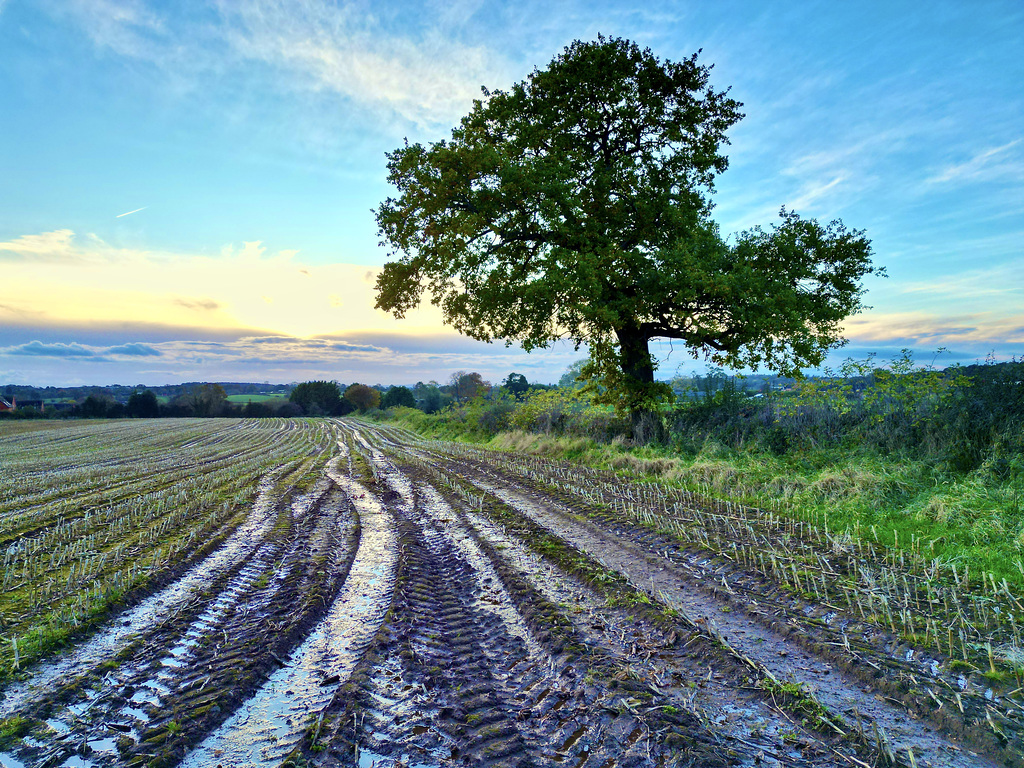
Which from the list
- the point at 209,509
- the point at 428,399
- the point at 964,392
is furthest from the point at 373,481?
the point at 428,399

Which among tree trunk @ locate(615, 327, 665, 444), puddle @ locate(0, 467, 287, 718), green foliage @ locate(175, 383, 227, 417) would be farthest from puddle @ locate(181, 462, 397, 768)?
green foliage @ locate(175, 383, 227, 417)

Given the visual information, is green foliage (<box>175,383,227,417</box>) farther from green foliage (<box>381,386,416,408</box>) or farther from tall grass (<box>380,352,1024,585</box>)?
tall grass (<box>380,352,1024,585</box>)

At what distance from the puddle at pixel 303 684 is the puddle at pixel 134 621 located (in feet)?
4.89

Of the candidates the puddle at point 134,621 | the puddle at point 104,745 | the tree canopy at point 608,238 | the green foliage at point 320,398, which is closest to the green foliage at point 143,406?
the green foliage at point 320,398

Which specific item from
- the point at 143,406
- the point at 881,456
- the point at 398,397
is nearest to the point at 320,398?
the point at 398,397

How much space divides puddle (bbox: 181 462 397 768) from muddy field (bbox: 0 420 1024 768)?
0.8 inches

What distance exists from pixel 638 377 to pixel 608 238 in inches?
180

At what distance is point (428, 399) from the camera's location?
7338 centimetres

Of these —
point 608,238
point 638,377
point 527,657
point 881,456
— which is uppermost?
point 608,238

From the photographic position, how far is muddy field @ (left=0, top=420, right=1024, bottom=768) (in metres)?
2.96

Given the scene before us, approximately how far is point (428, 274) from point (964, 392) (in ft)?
46.0

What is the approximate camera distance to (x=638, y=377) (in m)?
16.8

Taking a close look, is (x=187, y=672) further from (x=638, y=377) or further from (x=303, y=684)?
(x=638, y=377)

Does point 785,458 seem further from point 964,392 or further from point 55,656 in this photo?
point 55,656
